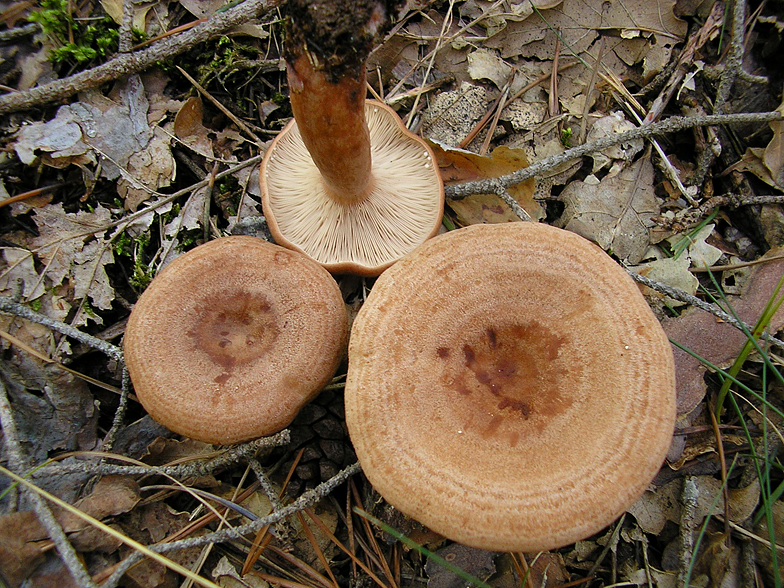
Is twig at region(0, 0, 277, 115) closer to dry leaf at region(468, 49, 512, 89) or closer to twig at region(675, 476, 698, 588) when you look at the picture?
dry leaf at region(468, 49, 512, 89)

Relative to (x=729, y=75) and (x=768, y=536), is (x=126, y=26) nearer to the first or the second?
(x=729, y=75)

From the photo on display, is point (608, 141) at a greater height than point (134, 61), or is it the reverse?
point (134, 61)

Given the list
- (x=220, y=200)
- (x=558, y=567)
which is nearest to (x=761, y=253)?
(x=558, y=567)

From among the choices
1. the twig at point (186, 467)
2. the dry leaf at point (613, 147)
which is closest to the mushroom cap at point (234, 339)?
the twig at point (186, 467)

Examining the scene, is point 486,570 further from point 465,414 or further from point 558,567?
point 465,414

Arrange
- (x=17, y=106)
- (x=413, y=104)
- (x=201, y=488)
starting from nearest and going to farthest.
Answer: (x=201, y=488) → (x=17, y=106) → (x=413, y=104)

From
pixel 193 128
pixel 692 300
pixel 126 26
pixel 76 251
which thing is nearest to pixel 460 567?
pixel 692 300

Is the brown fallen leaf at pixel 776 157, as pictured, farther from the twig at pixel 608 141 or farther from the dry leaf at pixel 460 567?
the dry leaf at pixel 460 567
